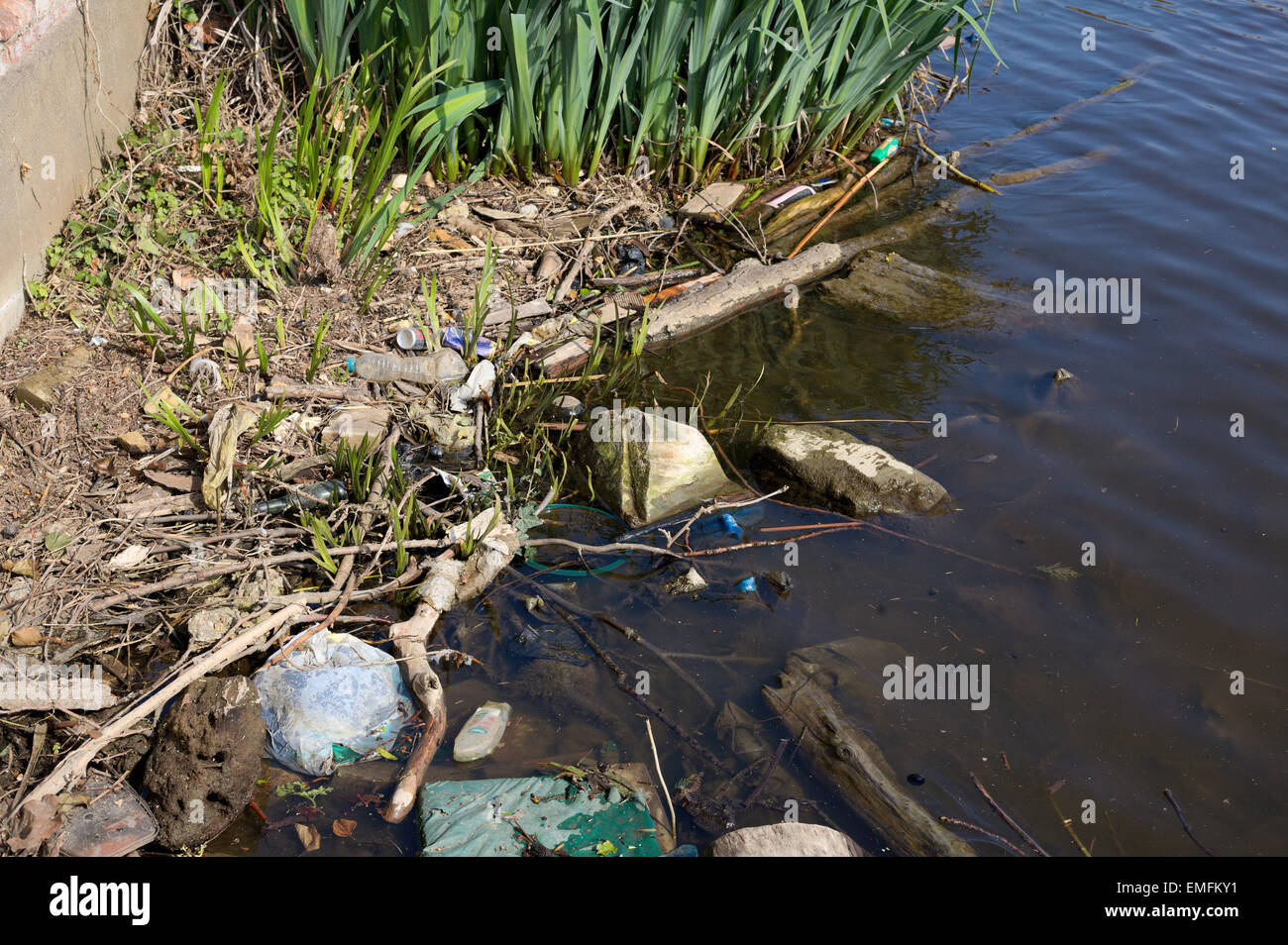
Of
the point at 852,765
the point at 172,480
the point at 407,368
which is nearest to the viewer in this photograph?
the point at 852,765

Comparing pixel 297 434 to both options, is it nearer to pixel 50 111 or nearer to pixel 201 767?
pixel 201 767

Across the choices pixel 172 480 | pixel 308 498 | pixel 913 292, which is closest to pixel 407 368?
pixel 308 498

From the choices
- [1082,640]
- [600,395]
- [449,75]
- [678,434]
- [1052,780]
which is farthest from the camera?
[449,75]

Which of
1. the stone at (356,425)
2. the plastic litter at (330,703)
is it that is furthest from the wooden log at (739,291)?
the plastic litter at (330,703)

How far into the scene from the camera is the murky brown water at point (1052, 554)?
288 centimetres

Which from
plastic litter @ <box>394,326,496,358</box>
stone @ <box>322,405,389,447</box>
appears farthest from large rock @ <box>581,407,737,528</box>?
stone @ <box>322,405,389,447</box>

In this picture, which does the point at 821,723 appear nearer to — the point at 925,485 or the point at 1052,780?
the point at 1052,780

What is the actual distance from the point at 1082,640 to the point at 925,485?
A: 85 cm

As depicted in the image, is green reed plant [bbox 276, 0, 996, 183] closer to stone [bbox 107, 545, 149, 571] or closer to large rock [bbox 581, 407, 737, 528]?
large rock [bbox 581, 407, 737, 528]

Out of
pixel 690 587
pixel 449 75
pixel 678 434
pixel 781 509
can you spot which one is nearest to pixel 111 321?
pixel 449 75

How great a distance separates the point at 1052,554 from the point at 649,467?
1638 mm

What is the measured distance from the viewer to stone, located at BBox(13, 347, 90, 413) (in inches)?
137

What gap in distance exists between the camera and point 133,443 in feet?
11.1

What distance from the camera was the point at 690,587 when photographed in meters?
3.44
